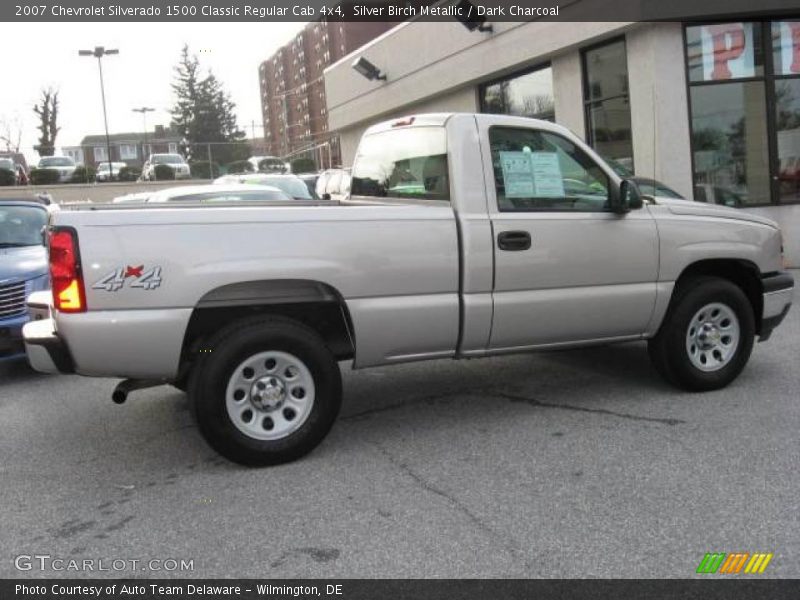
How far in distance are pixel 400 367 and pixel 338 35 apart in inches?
3925

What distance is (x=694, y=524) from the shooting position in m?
3.50

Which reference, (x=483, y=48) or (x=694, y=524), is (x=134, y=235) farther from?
(x=483, y=48)

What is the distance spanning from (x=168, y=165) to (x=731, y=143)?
31099mm

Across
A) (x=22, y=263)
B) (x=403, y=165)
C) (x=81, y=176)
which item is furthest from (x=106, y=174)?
(x=403, y=165)

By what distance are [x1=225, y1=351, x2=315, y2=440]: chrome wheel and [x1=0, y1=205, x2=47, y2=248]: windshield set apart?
4628 millimetres

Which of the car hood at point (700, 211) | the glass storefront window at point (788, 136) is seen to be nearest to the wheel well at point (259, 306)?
the car hood at point (700, 211)

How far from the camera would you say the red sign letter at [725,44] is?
11859mm

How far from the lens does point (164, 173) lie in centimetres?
3728

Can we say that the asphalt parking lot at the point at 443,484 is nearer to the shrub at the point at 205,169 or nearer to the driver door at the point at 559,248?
the driver door at the point at 559,248

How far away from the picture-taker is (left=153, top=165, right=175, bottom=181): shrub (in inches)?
1462

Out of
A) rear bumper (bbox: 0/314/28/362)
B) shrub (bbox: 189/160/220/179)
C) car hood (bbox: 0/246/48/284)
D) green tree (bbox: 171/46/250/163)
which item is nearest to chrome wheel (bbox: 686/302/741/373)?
rear bumper (bbox: 0/314/28/362)

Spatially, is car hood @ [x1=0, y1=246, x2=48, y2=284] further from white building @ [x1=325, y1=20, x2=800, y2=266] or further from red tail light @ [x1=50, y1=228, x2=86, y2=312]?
white building @ [x1=325, y1=20, x2=800, y2=266]

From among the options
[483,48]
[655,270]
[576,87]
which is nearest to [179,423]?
[655,270]
